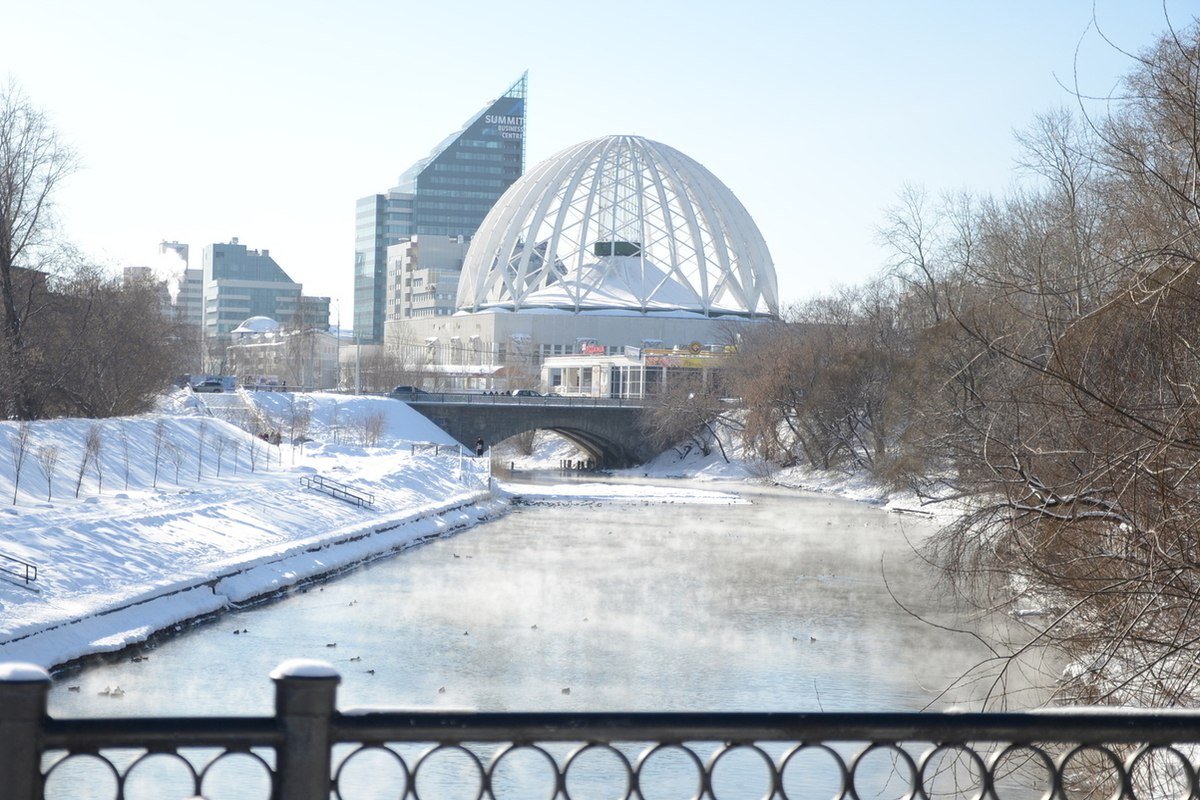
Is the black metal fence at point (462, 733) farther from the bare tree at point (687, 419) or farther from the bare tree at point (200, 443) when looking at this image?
the bare tree at point (687, 419)

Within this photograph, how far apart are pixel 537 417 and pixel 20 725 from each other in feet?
207

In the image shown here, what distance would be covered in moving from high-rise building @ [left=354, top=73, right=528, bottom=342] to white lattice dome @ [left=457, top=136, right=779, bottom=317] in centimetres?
7111

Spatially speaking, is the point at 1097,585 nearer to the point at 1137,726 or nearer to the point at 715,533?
the point at 1137,726

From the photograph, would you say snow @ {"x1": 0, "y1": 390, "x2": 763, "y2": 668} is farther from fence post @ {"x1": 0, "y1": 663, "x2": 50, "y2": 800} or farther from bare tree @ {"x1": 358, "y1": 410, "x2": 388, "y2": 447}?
fence post @ {"x1": 0, "y1": 663, "x2": 50, "y2": 800}

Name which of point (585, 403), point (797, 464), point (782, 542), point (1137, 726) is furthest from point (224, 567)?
point (585, 403)

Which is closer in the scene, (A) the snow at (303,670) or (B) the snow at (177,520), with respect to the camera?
(A) the snow at (303,670)

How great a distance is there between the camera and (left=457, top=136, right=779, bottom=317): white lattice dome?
112 m

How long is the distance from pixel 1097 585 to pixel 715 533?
26.7 metres

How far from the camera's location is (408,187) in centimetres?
19025

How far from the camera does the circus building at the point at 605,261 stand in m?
108

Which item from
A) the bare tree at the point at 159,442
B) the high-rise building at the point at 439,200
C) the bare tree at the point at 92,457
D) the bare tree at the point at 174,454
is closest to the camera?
the bare tree at the point at 92,457

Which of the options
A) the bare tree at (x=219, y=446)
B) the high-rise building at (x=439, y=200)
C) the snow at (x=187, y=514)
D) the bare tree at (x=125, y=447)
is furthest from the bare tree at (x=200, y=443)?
the high-rise building at (x=439, y=200)

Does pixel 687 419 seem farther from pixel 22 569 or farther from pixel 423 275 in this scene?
pixel 423 275

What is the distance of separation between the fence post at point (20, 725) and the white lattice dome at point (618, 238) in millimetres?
106089
